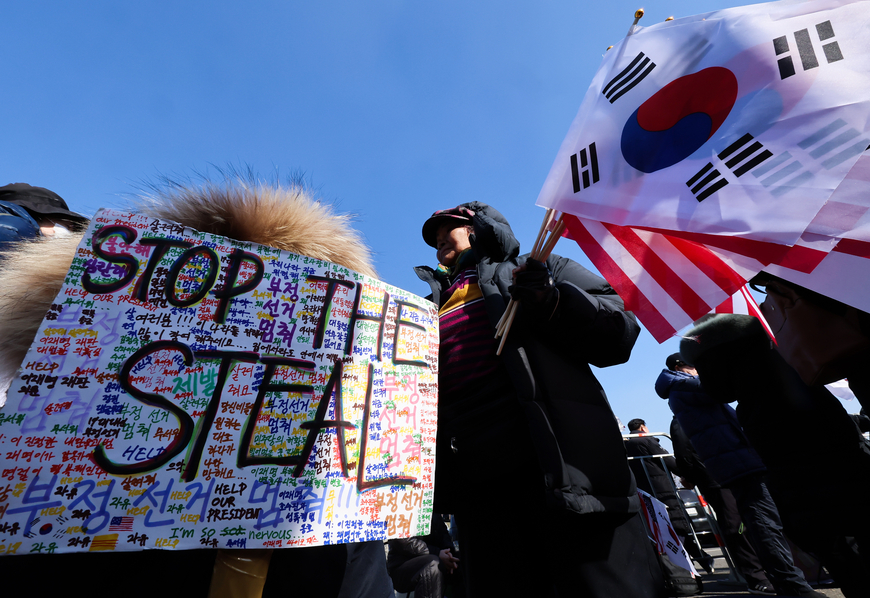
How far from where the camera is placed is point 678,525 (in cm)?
406

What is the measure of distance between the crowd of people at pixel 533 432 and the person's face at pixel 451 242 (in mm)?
122

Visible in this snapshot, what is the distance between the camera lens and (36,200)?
158 cm

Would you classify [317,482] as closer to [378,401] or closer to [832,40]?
[378,401]

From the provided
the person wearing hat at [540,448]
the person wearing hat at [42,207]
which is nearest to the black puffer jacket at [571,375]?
the person wearing hat at [540,448]

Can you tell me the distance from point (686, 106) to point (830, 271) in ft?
1.93

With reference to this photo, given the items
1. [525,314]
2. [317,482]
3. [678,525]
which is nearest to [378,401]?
[317,482]

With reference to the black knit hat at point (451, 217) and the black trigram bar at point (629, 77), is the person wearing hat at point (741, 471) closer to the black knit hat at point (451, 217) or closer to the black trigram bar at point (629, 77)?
the black knit hat at point (451, 217)

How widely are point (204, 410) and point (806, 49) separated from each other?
1.73m

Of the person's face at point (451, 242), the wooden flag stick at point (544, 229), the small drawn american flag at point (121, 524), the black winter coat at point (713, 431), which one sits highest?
the person's face at point (451, 242)

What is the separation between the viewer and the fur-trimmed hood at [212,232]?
0.97 m

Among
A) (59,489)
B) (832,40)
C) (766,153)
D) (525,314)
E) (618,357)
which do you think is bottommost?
(59,489)

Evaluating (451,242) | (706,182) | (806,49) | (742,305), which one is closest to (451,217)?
(451,242)

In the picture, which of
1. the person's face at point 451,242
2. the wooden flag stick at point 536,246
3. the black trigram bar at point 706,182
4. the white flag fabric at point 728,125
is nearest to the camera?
the white flag fabric at point 728,125

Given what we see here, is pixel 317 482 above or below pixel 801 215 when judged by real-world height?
below
